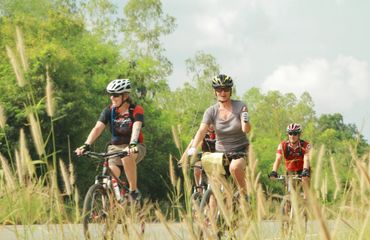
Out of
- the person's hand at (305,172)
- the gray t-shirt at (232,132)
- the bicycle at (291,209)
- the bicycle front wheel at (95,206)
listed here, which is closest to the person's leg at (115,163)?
the bicycle front wheel at (95,206)

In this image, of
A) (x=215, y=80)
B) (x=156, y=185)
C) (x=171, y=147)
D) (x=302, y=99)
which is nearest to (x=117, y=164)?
(x=215, y=80)

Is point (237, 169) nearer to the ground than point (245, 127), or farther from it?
nearer to the ground

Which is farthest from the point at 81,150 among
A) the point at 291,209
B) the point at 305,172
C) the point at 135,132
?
the point at 291,209

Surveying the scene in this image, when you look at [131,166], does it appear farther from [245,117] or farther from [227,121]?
[245,117]

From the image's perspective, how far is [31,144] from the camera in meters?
28.6

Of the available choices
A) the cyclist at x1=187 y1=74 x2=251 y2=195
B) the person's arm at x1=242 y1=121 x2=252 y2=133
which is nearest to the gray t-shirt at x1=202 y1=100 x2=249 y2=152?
the cyclist at x1=187 y1=74 x2=251 y2=195

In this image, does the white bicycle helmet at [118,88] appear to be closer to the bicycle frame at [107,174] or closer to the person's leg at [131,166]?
the person's leg at [131,166]

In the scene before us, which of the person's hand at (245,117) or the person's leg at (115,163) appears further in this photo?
the person's leg at (115,163)

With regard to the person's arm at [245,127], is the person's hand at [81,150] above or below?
below

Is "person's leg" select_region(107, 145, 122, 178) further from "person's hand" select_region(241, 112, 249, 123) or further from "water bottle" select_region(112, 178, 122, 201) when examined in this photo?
"person's hand" select_region(241, 112, 249, 123)

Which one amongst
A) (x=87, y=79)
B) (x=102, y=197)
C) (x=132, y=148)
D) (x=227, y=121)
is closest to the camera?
(x=102, y=197)

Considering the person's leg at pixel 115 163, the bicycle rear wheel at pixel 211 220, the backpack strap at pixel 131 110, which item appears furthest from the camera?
the backpack strap at pixel 131 110

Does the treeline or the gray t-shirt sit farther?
the treeline

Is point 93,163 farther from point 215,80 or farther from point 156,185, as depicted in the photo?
point 215,80
